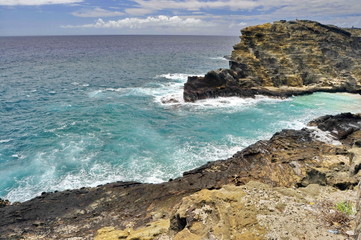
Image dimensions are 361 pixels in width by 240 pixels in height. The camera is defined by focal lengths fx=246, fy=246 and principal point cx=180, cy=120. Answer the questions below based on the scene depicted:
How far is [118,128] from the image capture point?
3706 centimetres

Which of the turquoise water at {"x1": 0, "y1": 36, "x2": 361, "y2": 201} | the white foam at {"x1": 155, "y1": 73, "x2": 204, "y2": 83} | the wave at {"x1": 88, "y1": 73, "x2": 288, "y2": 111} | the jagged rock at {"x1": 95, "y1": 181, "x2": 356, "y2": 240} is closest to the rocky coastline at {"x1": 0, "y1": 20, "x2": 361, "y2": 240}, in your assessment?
the jagged rock at {"x1": 95, "y1": 181, "x2": 356, "y2": 240}

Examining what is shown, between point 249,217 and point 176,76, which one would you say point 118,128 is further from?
point 176,76

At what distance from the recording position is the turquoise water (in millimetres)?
26797

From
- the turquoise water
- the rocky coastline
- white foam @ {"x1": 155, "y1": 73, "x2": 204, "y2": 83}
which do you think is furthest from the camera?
white foam @ {"x1": 155, "y1": 73, "x2": 204, "y2": 83}

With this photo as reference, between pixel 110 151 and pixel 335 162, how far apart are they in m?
24.2

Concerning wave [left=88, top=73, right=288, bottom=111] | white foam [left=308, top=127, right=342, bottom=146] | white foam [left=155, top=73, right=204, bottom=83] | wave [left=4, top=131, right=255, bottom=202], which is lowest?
wave [left=4, top=131, right=255, bottom=202]

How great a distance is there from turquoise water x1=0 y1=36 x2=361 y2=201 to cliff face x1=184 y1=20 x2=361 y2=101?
3154mm

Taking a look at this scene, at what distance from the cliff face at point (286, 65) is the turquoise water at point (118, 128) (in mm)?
3154

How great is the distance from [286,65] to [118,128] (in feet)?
140

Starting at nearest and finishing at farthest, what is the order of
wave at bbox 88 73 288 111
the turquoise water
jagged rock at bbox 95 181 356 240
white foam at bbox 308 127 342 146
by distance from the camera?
jagged rock at bbox 95 181 356 240 → the turquoise water → white foam at bbox 308 127 342 146 → wave at bbox 88 73 288 111

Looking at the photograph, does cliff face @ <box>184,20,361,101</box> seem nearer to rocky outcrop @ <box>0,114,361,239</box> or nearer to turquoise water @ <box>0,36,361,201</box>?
turquoise water @ <box>0,36,361,201</box>

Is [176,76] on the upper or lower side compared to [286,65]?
lower

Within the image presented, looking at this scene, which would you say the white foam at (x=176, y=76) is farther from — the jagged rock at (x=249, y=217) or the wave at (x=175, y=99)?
the jagged rock at (x=249, y=217)

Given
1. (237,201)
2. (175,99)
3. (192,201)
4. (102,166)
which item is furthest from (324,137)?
(175,99)
